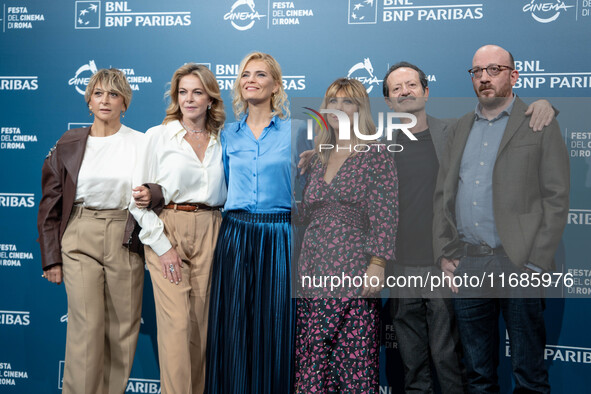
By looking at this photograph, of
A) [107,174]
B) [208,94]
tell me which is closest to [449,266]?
[208,94]

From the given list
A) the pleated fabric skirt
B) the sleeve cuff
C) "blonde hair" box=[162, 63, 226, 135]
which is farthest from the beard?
the sleeve cuff

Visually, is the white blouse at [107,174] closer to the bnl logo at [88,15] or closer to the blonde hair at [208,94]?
the blonde hair at [208,94]

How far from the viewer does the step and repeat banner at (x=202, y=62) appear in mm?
3352

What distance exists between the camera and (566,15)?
3332mm

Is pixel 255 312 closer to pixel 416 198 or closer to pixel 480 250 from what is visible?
pixel 416 198

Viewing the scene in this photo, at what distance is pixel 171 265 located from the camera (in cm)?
294

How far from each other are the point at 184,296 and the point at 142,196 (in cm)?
57

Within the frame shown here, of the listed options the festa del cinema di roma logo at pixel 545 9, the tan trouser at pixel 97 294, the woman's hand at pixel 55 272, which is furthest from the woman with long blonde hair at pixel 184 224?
the festa del cinema di roma logo at pixel 545 9

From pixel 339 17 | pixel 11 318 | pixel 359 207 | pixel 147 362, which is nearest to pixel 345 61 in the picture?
pixel 339 17

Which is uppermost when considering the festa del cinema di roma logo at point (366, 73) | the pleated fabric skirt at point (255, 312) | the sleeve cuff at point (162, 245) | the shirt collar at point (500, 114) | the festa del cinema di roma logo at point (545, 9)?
the festa del cinema di roma logo at point (545, 9)

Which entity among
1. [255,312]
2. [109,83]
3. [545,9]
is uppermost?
[545,9]

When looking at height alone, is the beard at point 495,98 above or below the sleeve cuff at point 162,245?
above

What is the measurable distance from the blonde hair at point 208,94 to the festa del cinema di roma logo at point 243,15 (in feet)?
2.29

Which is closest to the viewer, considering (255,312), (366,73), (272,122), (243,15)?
(255,312)
